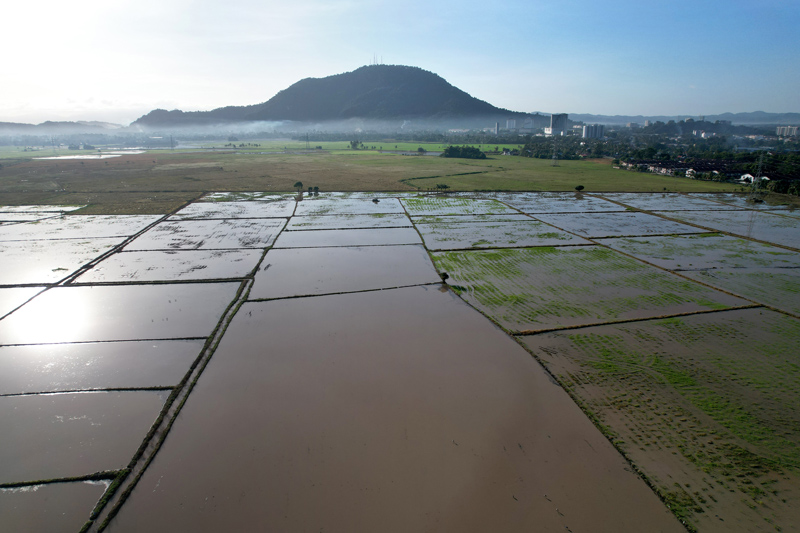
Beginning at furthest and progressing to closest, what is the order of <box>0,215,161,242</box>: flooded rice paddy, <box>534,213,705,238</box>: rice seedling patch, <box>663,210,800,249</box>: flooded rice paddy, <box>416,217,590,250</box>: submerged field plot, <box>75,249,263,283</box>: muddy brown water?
<box>534,213,705,238</box>: rice seedling patch
<box>663,210,800,249</box>: flooded rice paddy
<box>0,215,161,242</box>: flooded rice paddy
<box>416,217,590,250</box>: submerged field plot
<box>75,249,263,283</box>: muddy brown water

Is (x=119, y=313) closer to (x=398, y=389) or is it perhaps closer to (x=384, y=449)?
(x=398, y=389)

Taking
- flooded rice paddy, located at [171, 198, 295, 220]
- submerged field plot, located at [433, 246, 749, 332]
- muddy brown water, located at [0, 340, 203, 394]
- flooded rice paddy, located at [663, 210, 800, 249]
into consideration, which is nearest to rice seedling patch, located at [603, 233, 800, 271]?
submerged field plot, located at [433, 246, 749, 332]

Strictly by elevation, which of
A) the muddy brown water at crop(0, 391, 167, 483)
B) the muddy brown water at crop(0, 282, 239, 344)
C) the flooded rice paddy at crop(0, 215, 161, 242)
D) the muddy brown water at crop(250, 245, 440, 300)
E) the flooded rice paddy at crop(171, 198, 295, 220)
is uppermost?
the flooded rice paddy at crop(171, 198, 295, 220)

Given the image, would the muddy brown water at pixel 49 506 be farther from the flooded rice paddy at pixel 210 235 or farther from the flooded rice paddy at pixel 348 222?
the flooded rice paddy at pixel 348 222

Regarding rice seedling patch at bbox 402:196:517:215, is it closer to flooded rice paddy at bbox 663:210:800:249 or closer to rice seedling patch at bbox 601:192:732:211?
rice seedling patch at bbox 601:192:732:211

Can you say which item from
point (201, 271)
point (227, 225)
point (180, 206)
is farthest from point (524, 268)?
point (180, 206)

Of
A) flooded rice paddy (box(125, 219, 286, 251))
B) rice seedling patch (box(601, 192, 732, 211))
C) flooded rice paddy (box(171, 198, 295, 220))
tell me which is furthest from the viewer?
rice seedling patch (box(601, 192, 732, 211))

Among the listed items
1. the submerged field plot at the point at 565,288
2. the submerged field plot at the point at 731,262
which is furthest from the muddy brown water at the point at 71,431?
the submerged field plot at the point at 731,262

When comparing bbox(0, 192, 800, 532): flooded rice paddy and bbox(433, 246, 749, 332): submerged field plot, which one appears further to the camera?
bbox(433, 246, 749, 332): submerged field plot
